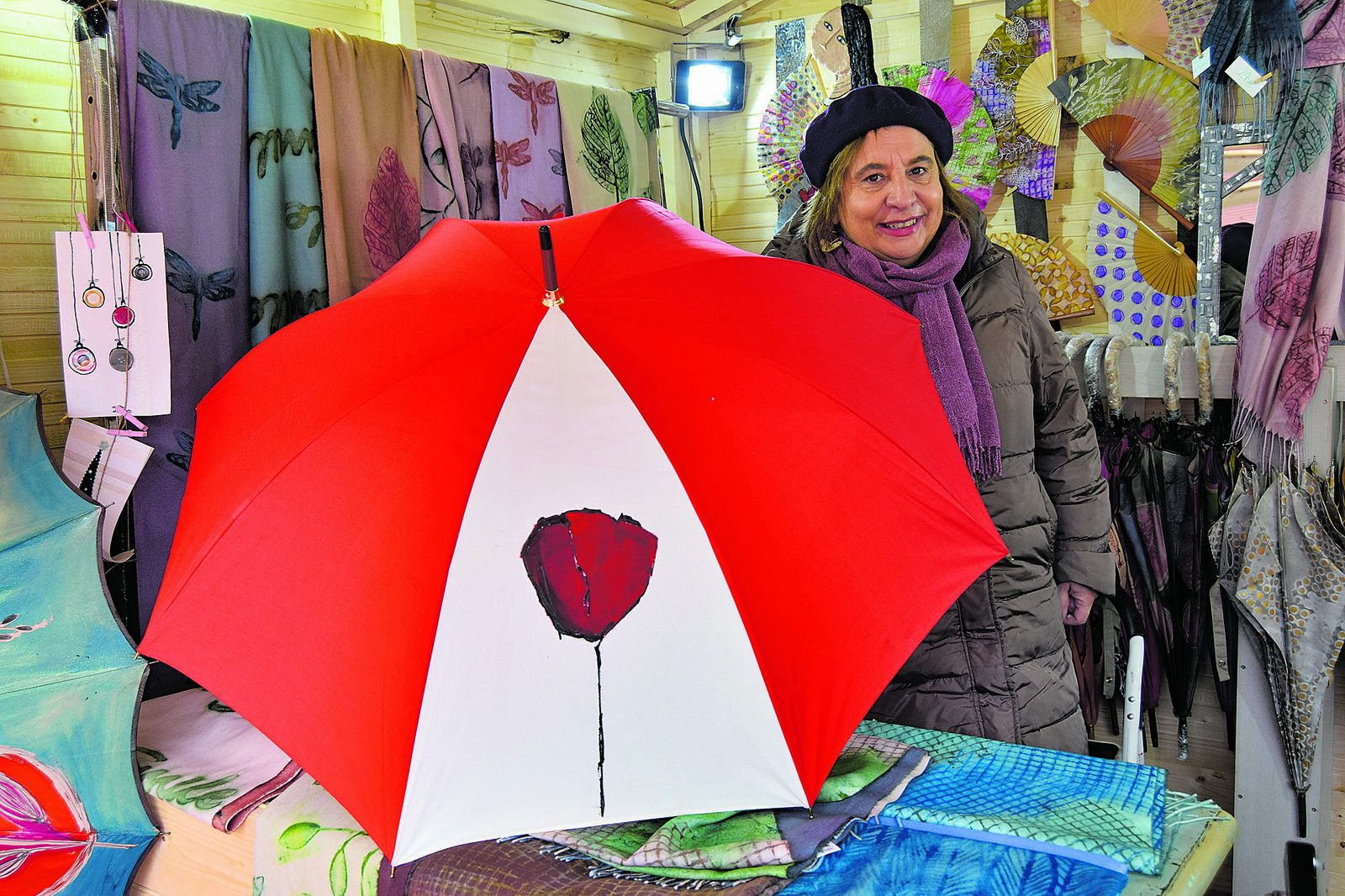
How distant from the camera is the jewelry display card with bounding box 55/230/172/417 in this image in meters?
1.37

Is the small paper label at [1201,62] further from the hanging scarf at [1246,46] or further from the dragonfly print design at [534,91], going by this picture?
the dragonfly print design at [534,91]

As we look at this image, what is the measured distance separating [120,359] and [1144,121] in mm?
2463

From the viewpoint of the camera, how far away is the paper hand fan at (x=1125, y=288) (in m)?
2.61

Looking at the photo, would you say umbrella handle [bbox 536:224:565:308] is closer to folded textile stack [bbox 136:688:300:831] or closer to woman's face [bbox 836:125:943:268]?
folded textile stack [bbox 136:688:300:831]

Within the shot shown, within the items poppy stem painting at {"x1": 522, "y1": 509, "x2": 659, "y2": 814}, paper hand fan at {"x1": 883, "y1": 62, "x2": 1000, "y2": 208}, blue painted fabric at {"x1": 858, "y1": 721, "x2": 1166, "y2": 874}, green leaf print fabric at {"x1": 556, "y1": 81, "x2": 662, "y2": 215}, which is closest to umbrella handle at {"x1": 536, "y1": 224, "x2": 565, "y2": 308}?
poppy stem painting at {"x1": 522, "y1": 509, "x2": 659, "y2": 814}

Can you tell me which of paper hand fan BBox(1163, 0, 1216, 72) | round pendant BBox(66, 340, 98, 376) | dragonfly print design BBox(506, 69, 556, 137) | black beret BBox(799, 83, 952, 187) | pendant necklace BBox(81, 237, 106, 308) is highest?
paper hand fan BBox(1163, 0, 1216, 72)

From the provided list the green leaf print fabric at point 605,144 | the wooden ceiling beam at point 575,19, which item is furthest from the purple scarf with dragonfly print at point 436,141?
the wooden ceiling beam at point 575,19

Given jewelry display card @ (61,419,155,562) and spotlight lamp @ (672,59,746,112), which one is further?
spotlight lamp @ (672,59,746,112)

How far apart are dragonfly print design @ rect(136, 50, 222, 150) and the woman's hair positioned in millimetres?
1043

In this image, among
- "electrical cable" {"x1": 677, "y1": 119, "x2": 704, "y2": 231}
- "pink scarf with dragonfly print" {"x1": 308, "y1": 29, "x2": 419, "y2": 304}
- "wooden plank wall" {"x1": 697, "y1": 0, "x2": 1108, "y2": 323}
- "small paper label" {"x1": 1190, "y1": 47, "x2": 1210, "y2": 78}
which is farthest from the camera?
"electrical cable" {"x1": 677, "y1": 119, "x2": 704, "y2": 231}

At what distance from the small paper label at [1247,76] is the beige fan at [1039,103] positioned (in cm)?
46

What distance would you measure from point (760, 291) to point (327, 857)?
2.63 ft

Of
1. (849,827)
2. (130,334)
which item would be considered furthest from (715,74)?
(849,827)

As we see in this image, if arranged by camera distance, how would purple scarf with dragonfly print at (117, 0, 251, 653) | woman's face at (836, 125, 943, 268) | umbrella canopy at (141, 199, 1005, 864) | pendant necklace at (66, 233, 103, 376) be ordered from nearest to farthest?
umbrella canopy at (141, 199, 1005, 864), pendant necklace at (66, 233, 103, 376), purple scarf with dragonfly print at (117, 0, 251, 653), woman's face at (836, 125, 943, 268)
